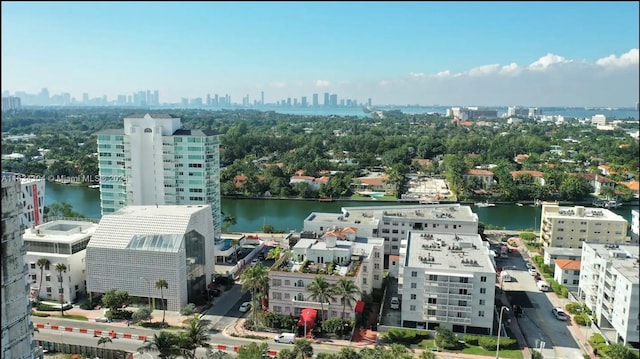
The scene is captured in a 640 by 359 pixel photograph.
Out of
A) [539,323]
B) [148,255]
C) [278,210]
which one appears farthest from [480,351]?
[278,210]

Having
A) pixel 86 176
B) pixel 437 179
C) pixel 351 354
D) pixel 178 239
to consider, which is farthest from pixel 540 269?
pixel 86 176

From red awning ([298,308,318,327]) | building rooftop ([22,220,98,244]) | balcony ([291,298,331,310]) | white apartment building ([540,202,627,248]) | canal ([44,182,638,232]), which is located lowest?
canal ([44,182,638,232])

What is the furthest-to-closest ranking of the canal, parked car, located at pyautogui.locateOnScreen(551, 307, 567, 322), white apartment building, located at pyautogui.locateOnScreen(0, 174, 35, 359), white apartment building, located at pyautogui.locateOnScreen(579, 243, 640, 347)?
the canal, parked car, located at pyautogui.locateOnScreen(551, 307, 567, 322), white apartment building, located at pyautogui.locateOnScreen(579, 243, 640, 347), white apartment building, located at pyautogui.locateOnScreen(0, 174, 35, 359)

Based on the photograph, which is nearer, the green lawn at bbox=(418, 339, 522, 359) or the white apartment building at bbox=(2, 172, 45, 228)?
the green lawn at bbox=(418, 339, 522, 359)

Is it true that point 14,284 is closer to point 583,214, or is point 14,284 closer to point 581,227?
Answer: point 581,227

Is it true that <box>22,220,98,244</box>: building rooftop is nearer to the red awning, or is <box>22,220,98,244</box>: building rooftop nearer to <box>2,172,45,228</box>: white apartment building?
<box>2,172,45,228</box>: white apartment building

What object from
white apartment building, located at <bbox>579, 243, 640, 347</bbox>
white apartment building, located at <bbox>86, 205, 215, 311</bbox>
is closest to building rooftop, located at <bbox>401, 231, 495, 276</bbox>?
white apartment building, located at <bbox>579, 243, 640, 347</bbox>

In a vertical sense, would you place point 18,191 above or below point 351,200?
above

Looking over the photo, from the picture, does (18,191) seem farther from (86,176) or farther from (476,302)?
(86,176)
